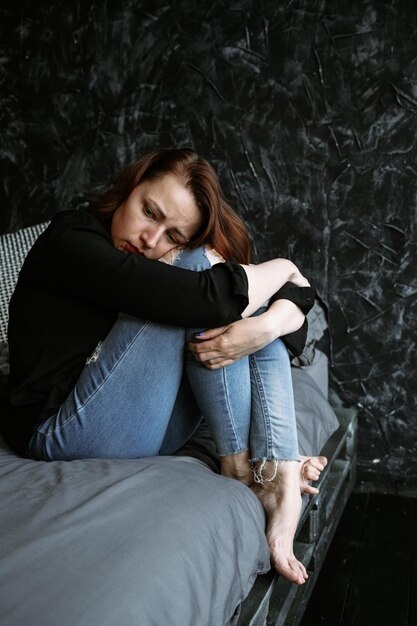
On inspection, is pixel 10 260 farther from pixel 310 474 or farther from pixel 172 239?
pixel 310 474

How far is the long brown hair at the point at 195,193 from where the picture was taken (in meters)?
1.48

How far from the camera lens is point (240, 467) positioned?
53.2 inches

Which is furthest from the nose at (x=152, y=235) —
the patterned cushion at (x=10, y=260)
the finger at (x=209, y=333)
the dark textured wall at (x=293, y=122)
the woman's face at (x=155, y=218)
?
the dark textured wall at (x=293, y=122)

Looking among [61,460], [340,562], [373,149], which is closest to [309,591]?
[340,562]

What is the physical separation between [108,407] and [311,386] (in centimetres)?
97

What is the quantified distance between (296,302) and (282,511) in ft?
1.51

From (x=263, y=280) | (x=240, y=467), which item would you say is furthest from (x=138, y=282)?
(x=240, y=467)

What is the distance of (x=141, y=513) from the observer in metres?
1.01

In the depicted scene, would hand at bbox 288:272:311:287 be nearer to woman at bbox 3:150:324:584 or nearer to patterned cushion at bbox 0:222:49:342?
woman at bbox 3:150:324:584

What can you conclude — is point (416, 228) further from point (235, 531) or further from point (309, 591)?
point (235, 531)

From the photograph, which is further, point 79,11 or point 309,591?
point 79,11

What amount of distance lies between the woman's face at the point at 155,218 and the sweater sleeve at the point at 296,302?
0.83ft

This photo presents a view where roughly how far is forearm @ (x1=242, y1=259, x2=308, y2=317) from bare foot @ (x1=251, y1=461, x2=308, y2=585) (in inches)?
13.3

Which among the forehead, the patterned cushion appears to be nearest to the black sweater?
the forehead
